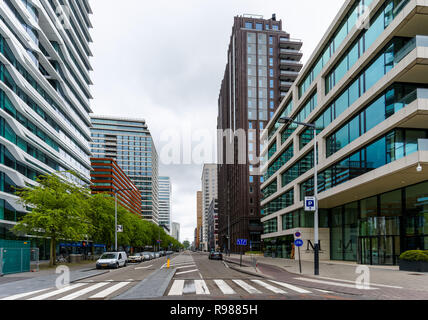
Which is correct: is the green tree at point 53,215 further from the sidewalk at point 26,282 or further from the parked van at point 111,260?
the sidewalk at point 26,282

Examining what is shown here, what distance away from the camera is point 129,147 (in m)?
178

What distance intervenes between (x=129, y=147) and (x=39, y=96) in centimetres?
12864

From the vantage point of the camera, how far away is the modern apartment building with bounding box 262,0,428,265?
902 inches

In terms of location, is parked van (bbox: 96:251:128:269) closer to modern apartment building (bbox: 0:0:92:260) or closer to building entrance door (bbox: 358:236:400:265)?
modern apartment building (bbox: 0:0:92:260)

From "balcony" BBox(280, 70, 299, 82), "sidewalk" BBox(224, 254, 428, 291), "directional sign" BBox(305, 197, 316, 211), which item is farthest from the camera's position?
"balcony" BBox(280, 70, 299, 82)

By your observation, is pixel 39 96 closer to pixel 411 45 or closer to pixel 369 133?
pixel 369 133

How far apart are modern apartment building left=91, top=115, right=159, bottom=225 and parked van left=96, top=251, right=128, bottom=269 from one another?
13639cm

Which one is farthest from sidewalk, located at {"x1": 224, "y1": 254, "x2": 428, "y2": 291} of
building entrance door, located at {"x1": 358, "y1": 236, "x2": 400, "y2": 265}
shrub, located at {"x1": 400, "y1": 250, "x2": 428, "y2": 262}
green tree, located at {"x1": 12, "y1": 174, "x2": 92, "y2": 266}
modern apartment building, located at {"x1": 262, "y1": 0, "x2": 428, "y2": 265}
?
green tree, located at {"x1": 12, "y1": 174, "x2": 92, "y2": 266}

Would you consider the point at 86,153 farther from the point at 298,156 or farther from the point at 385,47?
the point at 385,47

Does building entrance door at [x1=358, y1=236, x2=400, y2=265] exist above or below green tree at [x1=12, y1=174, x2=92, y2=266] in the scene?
below

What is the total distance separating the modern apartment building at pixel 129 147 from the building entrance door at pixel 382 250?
489ft

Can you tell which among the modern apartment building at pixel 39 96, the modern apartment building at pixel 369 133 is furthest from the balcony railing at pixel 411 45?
the modern apartment building at pixel 39 96

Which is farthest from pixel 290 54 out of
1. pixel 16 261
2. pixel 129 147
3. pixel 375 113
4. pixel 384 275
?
pixel 129 147
